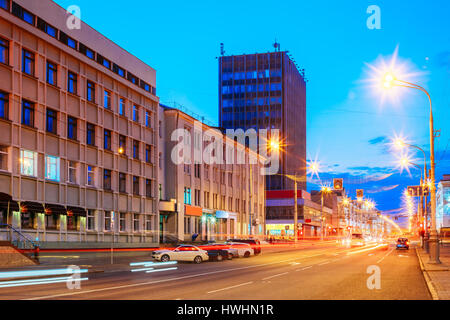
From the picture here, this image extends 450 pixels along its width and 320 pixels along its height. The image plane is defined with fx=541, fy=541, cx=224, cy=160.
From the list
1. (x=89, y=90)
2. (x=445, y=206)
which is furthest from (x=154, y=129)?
(x=445, y=206)

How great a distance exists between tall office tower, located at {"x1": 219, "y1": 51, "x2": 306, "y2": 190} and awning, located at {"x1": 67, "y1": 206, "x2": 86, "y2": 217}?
97.5 meters

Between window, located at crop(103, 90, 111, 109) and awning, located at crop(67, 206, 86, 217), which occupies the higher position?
window, located at crop(103, 90, 111, 109)

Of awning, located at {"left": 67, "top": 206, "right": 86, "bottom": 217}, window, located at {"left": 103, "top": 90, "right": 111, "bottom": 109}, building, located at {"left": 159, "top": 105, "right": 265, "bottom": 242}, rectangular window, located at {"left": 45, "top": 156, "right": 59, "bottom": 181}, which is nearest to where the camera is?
rectangular window, located at {"left": 45, "top": 156, "right": 59, "bottom": 181}

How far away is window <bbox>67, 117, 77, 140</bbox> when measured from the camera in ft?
131

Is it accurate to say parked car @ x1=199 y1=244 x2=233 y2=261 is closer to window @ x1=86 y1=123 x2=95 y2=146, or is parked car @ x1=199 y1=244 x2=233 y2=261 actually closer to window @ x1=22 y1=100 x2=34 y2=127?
window @ x1=86 y1=123 x2=95 y2=146

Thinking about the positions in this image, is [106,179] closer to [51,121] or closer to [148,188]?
[148,188]

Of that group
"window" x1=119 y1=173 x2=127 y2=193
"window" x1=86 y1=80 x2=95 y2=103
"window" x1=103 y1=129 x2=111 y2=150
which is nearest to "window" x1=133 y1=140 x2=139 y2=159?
"window" x1=119 y1=173 x2=127 y2=193

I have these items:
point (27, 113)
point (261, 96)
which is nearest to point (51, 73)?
point (27, 113)

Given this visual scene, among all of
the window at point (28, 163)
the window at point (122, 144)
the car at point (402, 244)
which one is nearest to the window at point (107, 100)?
the window at point (122, 144)

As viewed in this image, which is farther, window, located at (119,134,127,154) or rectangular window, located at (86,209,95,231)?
window, located at (119,134,127,154)

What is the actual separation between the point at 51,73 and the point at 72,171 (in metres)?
7.33

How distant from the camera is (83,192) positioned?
1609 inches

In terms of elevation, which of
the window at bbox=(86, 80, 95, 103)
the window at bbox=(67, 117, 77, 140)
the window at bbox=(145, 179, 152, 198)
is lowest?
the window at bbox=(145, 179, 152, 198)
